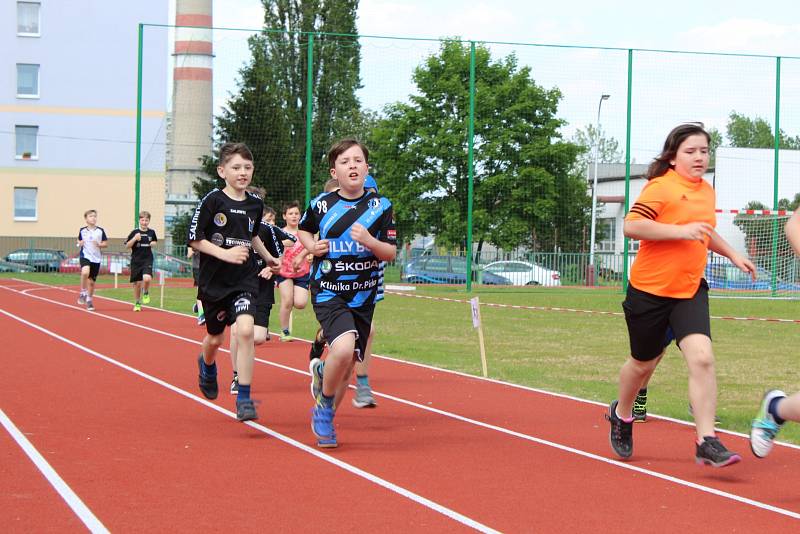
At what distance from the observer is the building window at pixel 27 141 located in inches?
2355

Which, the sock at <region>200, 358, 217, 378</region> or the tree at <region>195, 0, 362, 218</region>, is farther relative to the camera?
the tree at <region>195, 0, 362, 218</region>

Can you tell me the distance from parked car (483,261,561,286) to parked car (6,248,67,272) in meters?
21.0

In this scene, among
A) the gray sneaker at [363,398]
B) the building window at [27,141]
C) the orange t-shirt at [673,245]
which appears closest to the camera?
the orange t-shirt at [673,245]

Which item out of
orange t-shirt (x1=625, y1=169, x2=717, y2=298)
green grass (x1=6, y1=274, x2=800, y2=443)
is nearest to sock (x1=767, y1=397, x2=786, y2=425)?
orange t-shirt (x1=625, y1=169, x2=717, y2=298)

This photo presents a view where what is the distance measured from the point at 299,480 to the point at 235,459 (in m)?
0.73

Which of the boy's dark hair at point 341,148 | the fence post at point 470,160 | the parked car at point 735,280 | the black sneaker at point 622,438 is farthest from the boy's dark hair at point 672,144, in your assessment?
the fence post at point 470,160

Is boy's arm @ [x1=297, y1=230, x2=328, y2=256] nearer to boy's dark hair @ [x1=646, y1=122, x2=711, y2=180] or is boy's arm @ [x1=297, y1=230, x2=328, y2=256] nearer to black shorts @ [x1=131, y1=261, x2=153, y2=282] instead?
boy's dark hair @ [x1=646, y1=122, x2=711, y2=180]

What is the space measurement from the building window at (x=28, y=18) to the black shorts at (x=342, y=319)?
188ft

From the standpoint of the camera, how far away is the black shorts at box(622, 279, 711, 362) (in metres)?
6.72

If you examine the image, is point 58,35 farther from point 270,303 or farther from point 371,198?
point 371,198

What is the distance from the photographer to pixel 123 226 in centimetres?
6022

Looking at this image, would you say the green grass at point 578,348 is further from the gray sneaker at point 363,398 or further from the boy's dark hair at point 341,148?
the boy's dark hair at point 341,148

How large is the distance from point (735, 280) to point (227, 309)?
25.0 metres

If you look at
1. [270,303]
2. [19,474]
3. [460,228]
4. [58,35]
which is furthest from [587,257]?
[58,35]
